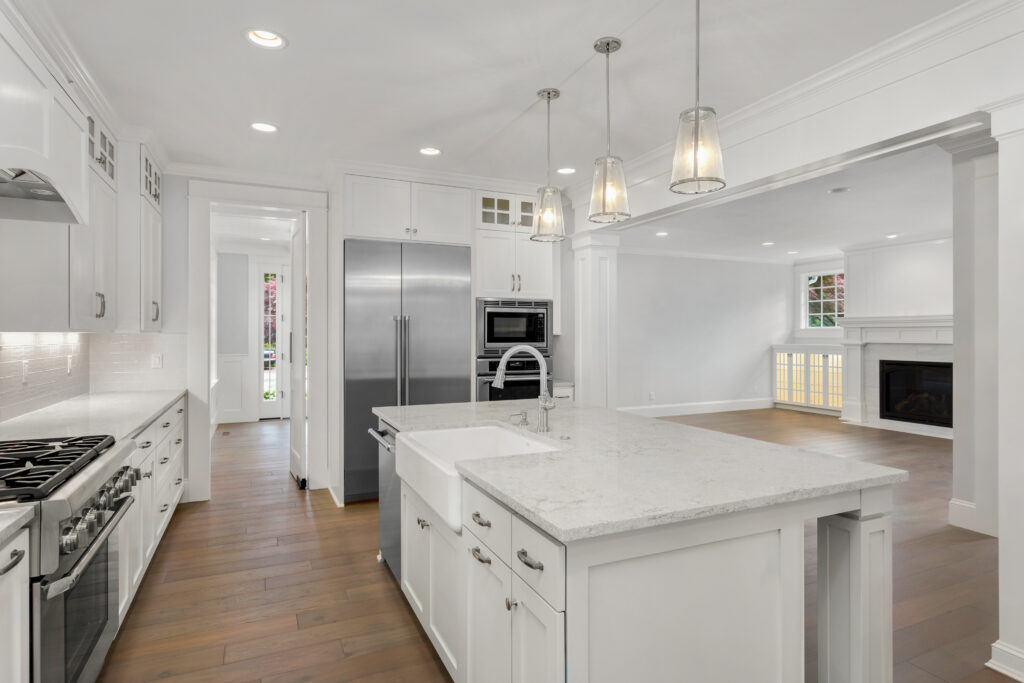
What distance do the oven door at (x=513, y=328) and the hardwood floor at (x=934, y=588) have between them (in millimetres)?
2485

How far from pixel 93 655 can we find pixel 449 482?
1354mm

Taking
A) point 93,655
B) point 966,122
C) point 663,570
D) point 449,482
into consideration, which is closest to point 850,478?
point 663,570

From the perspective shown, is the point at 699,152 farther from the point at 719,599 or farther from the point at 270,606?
the point at 270,606

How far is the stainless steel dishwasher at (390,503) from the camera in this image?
2.72 metres

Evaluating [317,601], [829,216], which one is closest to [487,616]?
[317,601]

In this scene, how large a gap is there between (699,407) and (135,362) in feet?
24.4

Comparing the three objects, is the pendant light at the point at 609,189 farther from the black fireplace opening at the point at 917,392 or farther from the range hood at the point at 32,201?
the black fireplace opening at the point at 917,392

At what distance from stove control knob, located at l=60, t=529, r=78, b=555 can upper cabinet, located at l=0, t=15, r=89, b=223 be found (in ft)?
3.44

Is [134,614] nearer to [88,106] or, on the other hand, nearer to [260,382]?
[88,106]

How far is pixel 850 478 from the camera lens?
63.2 inches

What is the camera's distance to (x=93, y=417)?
9.11 ft

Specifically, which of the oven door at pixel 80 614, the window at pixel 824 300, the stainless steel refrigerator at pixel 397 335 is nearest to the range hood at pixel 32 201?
the oven door at pixel 80 614

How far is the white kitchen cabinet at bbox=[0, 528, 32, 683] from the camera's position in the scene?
127 centimetres

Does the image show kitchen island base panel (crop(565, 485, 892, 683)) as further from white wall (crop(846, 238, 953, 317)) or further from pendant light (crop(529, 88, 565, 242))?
white wall (crop(846, 238, 953, 317))
